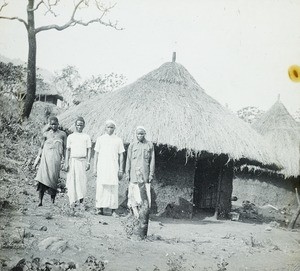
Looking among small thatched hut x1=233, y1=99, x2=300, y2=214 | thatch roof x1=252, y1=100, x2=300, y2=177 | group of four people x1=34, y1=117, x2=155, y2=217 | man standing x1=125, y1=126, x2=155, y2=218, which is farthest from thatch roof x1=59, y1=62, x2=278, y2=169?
thatch roof x1=252, y1=100, x2=300, y2=177

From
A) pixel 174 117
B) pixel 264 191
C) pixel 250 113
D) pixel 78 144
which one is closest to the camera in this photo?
pixel 78 144

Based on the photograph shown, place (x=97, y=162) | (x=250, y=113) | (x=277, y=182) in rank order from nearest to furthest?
1. (x=97, y=162)
2. (x=277, y=182)
3. (x=250, y=113)

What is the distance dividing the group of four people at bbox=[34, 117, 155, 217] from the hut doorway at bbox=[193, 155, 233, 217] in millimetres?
3135

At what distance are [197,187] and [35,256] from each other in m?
6.91

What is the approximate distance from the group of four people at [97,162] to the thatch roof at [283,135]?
29.7 feet

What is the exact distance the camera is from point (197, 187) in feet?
34.8

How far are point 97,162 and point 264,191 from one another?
897 centimetres

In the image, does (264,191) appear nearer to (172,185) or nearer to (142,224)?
(172,185)

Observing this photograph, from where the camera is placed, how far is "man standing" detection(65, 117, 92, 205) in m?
7.03

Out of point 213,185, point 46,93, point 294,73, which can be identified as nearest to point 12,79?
point 213,185

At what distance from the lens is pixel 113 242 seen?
5.11 meters

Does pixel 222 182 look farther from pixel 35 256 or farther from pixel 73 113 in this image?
pixel 35 256

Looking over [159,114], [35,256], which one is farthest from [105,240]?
[159,114]

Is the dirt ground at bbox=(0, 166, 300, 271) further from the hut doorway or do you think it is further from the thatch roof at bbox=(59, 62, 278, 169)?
the hut doorway
